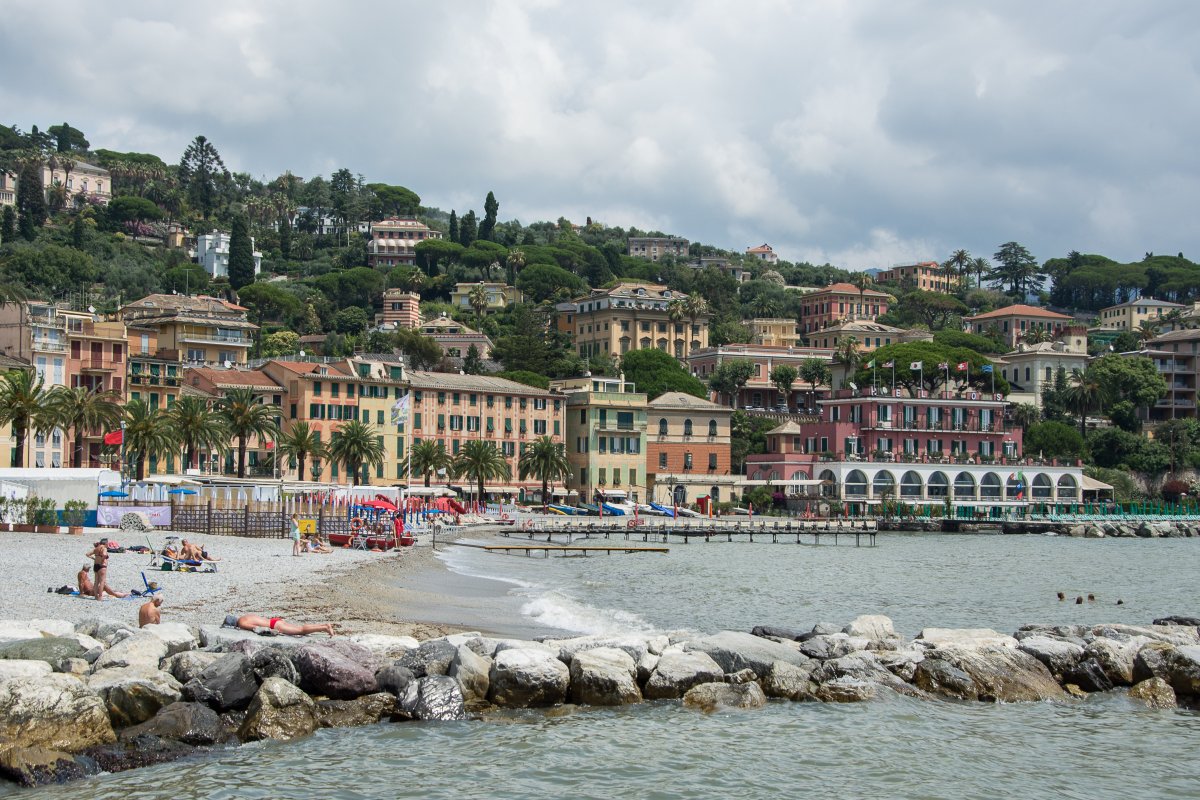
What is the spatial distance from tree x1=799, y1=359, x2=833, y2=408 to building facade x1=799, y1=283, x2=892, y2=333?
42932 millimetres

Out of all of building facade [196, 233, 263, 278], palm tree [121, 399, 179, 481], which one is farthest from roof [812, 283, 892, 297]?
palm tree [121, 399, 179, 481]

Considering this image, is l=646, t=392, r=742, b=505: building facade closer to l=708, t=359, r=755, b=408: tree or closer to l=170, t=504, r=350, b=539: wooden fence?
l=708, t=359, r=755, b=408: tree

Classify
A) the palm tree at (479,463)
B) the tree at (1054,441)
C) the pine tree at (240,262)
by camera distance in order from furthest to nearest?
the pine tree at (240,262), the tree at (1054,441), the palm tree at (479,463)

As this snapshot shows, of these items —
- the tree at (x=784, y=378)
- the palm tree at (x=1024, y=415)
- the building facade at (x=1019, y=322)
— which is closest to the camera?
the palm tree at (x=1024, y=415)

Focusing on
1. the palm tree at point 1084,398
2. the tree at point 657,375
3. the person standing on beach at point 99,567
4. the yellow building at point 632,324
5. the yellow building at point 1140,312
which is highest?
the yellow building at point 1140,312

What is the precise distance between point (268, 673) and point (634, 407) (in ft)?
283

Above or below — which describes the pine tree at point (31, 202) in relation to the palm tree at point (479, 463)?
above

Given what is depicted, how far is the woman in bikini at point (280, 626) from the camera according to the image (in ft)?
74.8

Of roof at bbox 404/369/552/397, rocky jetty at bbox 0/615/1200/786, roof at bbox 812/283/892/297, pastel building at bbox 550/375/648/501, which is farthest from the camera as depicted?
roof at bbox 812/283/892/297

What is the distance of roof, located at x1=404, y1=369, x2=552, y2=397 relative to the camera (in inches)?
3832

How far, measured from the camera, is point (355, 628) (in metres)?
25.3

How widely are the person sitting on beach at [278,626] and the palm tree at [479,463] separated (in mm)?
69146

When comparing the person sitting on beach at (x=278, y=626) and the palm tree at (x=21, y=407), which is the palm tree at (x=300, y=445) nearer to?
the palm tree at (x=21, y=407)

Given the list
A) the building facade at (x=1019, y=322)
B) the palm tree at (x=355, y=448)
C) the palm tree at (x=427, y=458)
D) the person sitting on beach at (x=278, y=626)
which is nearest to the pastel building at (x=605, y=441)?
the palm tree at (x=427, y=458)
